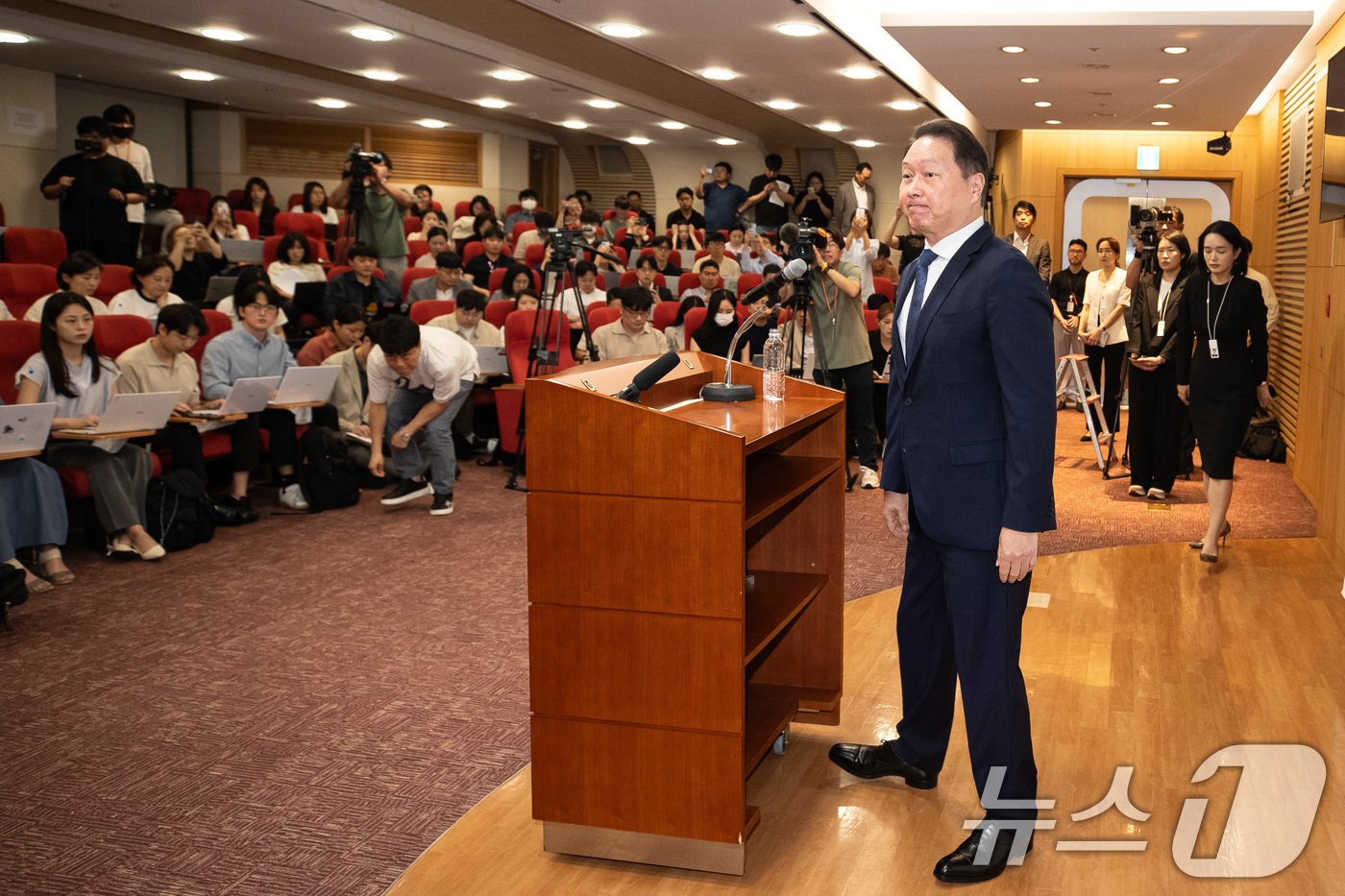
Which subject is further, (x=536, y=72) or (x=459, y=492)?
(x=536, y=72)

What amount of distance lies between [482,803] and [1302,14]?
20.9ft

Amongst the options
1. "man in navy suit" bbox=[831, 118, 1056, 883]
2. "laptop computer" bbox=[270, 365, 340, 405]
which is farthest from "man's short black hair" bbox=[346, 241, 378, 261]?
"man in navy suit" bbox=[831, 118, 1056, 883]

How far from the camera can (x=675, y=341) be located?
8.52 meters

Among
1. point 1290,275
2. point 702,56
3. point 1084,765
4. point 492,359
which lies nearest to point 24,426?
point 492,359

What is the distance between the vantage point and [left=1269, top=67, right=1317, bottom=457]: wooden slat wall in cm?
782

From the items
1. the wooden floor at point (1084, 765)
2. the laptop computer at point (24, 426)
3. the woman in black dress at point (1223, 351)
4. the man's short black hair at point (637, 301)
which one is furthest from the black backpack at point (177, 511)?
the woman in black dress at point (1223, 351)

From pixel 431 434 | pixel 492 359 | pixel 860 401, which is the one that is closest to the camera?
pixel 431 434

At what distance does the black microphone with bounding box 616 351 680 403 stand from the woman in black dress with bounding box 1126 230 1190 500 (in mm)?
4561

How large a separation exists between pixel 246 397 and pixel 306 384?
0.37 metres

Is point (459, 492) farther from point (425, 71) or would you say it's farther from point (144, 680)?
point (425, 71)

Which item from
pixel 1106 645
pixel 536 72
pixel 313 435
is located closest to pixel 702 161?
pixel 536 72

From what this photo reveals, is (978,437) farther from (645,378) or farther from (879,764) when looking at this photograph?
(879,764)

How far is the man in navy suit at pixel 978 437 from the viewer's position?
8.00 ft

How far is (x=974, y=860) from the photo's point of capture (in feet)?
8.59
